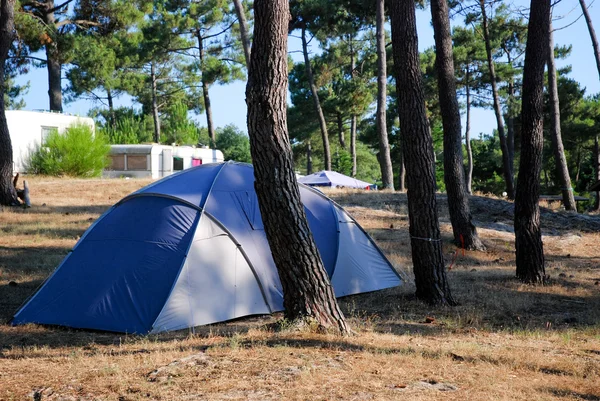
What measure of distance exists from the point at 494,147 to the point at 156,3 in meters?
31.6

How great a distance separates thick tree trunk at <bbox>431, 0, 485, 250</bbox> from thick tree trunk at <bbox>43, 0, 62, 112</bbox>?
18148mm

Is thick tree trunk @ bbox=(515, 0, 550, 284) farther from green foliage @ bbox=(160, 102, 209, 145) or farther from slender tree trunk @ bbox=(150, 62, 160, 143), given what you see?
green foliage @ bbox=(160, 102, 209, 145)

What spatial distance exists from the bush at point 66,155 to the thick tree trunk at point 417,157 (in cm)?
2130

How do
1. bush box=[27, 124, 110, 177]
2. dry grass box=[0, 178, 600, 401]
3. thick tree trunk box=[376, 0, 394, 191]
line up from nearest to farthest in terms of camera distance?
1. dry grass box=[0, 178, 600, 401]
2. thick tree trunk box=[376, 0, 394, 191]
3. bush box=[27, 124, 110, 177]

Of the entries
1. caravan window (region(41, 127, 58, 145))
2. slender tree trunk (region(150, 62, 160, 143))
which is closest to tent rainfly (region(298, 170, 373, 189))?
caravan window (region(41, 127, 58, 145))

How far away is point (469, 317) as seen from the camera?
777 centimetres

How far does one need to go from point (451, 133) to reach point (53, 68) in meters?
22.9

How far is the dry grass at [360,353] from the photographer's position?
4.57 metres

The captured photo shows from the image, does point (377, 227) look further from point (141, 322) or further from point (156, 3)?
point (156, 3)

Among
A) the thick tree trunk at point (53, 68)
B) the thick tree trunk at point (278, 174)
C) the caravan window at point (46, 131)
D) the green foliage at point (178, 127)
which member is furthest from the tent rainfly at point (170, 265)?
the green foliage at point (178, 127)

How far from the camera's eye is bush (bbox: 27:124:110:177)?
27125 mm

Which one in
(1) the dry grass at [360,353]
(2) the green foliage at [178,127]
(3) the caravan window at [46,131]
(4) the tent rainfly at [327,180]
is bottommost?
(1) the dry grass at [360,353]

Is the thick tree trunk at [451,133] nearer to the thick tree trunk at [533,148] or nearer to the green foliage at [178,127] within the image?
the thick tree trunk at [533,148]

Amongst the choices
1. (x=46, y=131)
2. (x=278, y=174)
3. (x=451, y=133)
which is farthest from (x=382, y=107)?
(x=278, y=174)
